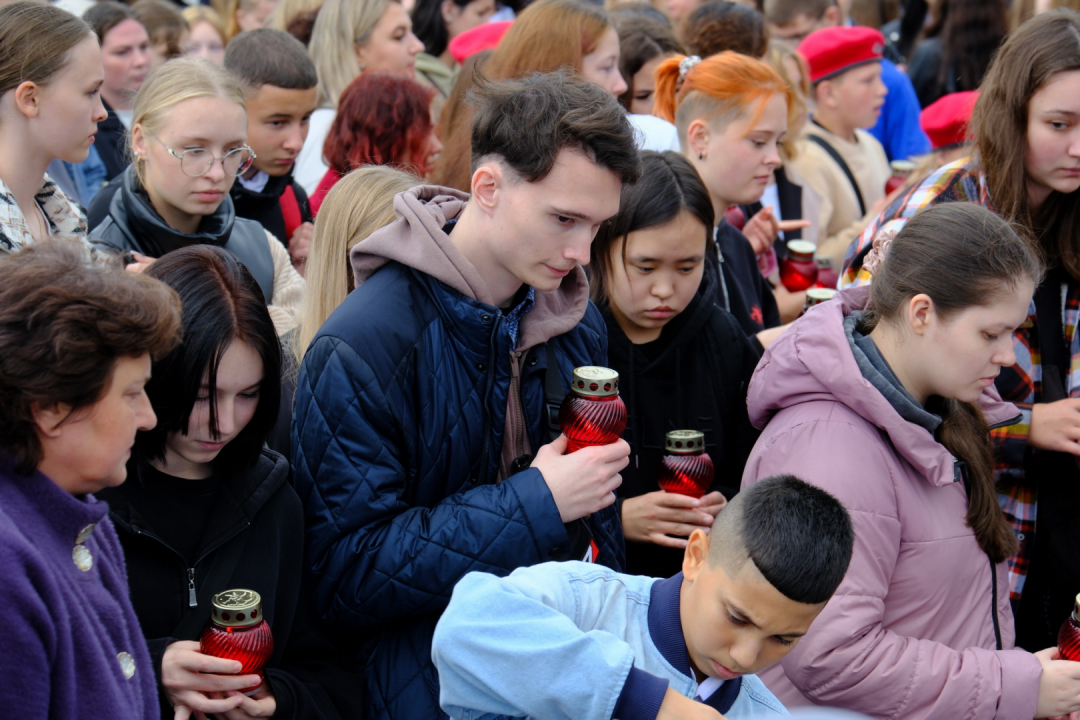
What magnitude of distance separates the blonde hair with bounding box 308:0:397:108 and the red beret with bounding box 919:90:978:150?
3084 millimetres

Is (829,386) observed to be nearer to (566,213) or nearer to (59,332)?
(566,213)

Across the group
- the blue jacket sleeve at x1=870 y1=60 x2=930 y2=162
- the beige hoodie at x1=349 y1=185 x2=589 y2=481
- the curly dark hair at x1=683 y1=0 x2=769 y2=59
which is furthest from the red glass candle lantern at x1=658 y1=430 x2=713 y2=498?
the blue jacket sleeve at x1=870 y1=60 x2=930 y2=162

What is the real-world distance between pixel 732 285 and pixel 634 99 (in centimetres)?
201

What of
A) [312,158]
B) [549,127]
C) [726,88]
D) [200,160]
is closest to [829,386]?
[549,127]

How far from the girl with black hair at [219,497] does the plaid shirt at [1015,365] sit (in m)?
2.00

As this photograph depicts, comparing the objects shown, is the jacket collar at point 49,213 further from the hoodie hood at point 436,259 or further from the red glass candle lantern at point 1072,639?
the red glass candle lantern at point 1072,639

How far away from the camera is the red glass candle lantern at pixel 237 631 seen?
2.02 metres

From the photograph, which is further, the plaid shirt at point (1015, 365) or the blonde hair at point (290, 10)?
the blonde hair at point (290, 10)

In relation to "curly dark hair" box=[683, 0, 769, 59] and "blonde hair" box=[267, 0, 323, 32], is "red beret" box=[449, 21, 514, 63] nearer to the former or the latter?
"blonde hair" box=[267, 0, 323, 32]

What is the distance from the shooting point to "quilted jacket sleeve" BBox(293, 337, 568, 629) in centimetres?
221

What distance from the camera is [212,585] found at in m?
2.24

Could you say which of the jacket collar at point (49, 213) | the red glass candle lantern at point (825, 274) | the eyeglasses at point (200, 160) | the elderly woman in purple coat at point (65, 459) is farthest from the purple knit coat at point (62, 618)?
the red glass candle lantern at point (825, 274)

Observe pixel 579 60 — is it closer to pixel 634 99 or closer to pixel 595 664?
pixel 634 99

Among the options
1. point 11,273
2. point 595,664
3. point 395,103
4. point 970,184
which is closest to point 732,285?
point 970,184
